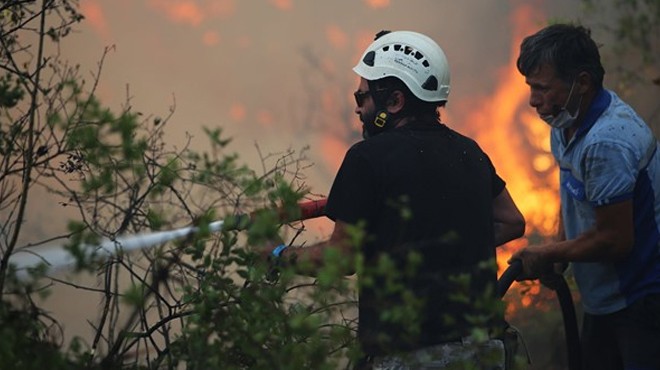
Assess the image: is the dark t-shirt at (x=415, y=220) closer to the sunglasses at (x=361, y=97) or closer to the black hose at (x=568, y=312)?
the sunglasses at (x=361, y=97)

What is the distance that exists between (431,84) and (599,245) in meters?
0.86

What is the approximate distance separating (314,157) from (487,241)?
15.3ft

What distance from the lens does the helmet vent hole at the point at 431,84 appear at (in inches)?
163

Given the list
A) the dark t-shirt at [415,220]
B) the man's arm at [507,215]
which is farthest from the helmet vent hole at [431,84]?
the man's arm at [507,215]

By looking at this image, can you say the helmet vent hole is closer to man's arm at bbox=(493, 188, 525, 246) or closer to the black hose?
man's arm at bbox=(493, 188, 525, 246)

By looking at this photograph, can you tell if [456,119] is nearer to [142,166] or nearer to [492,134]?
[492,134]

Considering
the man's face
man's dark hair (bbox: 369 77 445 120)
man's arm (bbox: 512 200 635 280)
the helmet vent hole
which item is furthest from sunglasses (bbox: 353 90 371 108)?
man's arm (bbox: 512 200 635 280)

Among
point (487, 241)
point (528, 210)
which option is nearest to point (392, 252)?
point (487, 241)

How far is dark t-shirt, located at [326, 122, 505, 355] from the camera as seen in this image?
376 cm

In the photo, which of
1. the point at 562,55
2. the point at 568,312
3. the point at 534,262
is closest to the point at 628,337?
the point at 568,312

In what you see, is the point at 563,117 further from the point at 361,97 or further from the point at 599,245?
the point at 361,97

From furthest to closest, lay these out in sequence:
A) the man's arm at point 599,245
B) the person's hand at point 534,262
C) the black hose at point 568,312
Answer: the black hose at point 568,312 → the person's hand at point 534,262 → the man's arm at point 599,245

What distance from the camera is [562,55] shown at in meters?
4.57

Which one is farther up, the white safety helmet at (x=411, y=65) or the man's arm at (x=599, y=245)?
the white safety helmet at (x=411, y=65)
